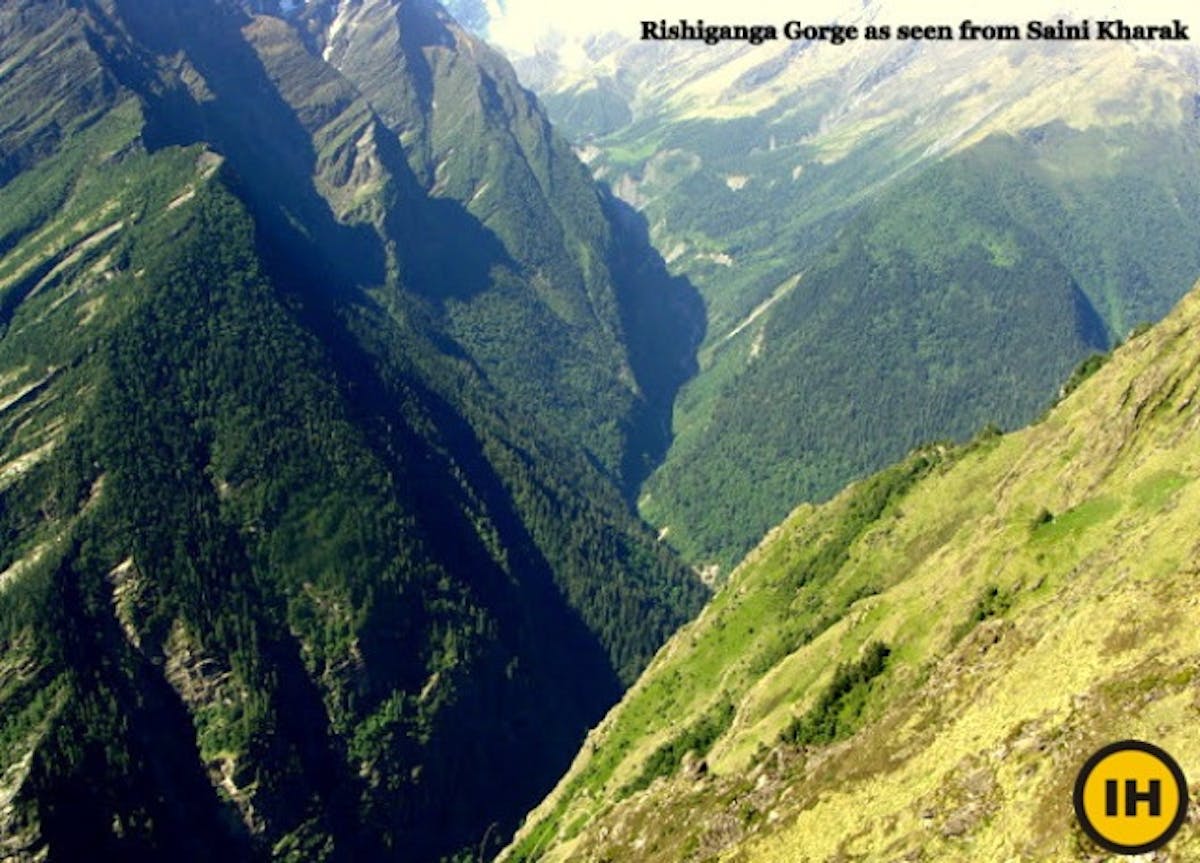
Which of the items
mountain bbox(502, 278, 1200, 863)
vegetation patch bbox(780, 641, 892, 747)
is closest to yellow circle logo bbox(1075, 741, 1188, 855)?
mountain bbox(502, 278, 1200, 863)

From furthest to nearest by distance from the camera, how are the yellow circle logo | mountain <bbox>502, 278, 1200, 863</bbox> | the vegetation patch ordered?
the vegetation patch, mountain <bbox>502, 278, 1200, 863</bbox>, the yellow circle logo

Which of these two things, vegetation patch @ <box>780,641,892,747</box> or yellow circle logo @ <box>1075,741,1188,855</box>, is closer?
yellow circle logo @ <box>1075,741,1188,855</box>

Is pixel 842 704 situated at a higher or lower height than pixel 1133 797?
lower

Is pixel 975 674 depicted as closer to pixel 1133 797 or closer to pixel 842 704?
pixel 842 704

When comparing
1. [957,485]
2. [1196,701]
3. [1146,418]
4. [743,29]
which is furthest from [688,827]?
[743,29]

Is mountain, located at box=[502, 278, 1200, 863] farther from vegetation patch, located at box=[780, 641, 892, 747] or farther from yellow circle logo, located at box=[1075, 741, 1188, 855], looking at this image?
yellow circle logo, located at box=[1075, 741, 1188, 855]

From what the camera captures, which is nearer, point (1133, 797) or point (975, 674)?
point (1133, 797)

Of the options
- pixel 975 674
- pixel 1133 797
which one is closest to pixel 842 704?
pixel 975 674

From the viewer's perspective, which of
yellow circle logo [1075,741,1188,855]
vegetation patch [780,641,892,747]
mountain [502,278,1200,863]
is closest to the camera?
yellow circle logo [1075,741,1188,855]
